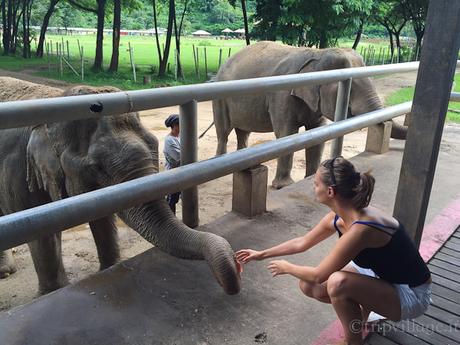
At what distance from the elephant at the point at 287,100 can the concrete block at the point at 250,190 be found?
2.56 m

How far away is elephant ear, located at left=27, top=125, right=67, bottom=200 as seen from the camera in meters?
3.10

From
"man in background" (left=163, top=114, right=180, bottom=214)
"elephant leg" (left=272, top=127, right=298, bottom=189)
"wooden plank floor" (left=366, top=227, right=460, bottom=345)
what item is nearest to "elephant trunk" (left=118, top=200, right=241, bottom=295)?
"wooden plank floor" (left=366, top=227, right=460, bottom=345)

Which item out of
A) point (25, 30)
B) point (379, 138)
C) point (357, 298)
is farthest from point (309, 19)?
point (25, 30)

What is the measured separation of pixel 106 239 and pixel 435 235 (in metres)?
2.50

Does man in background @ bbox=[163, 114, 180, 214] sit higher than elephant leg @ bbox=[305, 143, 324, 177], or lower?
higher

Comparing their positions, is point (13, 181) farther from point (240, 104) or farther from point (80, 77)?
point (80, 77)

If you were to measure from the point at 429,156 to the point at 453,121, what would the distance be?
8846mm

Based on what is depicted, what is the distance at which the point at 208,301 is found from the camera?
2594mm

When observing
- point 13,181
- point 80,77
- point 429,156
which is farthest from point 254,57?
point 80,77

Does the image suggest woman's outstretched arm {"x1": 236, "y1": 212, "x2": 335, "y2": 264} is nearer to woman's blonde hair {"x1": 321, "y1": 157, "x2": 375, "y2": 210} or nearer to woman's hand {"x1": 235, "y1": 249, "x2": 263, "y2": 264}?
woman's hand {"x1": 235, "y1": 249, "x2": 263, "y2": 264}

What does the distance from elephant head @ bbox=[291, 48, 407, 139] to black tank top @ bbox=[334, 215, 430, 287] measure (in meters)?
3.84

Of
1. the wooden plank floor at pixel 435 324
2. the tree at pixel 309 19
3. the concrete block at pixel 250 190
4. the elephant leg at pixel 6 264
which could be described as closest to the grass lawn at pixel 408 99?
the tree at pixel 309 19

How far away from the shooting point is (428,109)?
2506mm

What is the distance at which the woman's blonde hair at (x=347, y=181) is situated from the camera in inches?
80.3
